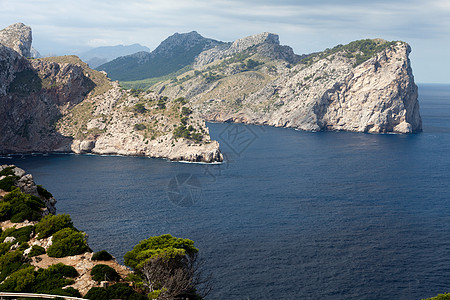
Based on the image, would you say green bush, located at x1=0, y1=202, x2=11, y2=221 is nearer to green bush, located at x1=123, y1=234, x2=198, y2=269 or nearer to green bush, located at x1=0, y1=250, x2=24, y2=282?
green bush, located at x1=0, y1=250, x2=24, y2=282

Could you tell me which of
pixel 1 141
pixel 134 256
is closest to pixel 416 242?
pixel 134 256

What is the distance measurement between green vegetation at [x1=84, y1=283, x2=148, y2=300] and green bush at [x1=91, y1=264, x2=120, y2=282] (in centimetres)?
204

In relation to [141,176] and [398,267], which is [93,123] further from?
[398,267]

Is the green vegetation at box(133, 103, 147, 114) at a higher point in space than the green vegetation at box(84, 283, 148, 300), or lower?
higher

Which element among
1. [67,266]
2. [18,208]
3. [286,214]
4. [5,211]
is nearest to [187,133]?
[286,214]

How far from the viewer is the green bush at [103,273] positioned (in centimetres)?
3966

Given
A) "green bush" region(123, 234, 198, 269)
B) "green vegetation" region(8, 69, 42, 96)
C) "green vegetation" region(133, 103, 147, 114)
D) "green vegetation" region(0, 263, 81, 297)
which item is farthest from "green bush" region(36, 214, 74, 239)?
"green vegetation" region(8, 69, 42, 96)

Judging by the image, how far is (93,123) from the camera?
176000 millimetres

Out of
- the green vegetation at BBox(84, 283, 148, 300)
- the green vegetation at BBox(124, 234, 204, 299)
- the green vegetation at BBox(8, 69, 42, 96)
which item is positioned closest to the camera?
the green vegetation at BBox(84, 283, 148, 300)

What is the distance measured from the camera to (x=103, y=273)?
4012 cm

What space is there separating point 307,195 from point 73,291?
265 ft

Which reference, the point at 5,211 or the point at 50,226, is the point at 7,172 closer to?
the point at 5,211

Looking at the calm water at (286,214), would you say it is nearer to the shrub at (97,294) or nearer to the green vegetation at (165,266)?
the green vegetation at (165,266)

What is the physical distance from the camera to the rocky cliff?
538ft
